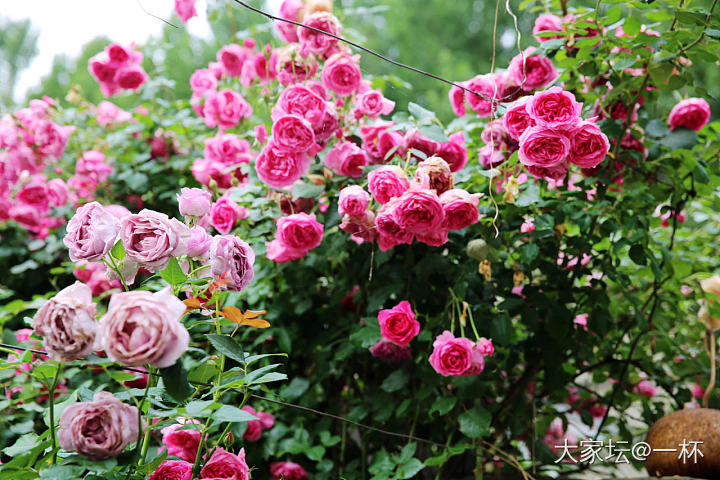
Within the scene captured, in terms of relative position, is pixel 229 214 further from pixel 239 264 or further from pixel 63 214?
pixel 63 214

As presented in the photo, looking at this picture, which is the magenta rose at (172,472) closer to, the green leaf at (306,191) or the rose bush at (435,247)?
the rose bush at (435,247)

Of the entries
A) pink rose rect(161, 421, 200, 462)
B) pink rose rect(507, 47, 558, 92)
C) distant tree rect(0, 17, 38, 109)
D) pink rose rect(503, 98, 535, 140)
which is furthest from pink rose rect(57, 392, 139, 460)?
distant tree rect(0, 17, 38, 109)

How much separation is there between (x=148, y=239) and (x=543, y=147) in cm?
62

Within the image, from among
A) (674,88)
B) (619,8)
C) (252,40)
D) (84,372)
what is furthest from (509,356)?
(252,40)

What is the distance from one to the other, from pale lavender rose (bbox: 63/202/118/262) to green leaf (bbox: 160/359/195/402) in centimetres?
15

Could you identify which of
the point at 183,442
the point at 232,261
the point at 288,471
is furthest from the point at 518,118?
the point at 288,471

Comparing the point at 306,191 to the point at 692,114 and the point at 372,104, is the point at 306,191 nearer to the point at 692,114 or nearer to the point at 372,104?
the point at 372,104

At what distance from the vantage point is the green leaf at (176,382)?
2.05 feet

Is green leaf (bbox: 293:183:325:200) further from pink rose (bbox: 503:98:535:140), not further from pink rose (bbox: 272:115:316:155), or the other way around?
pink rose (bbox: 503:98:535:140)

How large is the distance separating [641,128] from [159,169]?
1437mm

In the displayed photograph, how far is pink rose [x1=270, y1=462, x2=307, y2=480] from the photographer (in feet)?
4.06

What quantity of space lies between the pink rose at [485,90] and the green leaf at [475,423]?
0.65m

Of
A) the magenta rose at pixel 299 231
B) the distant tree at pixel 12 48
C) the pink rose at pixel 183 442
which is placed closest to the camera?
the pink rose at pixel 183 442

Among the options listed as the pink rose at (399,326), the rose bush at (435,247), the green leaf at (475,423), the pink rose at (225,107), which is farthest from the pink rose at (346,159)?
the green leaf at (475,423)
